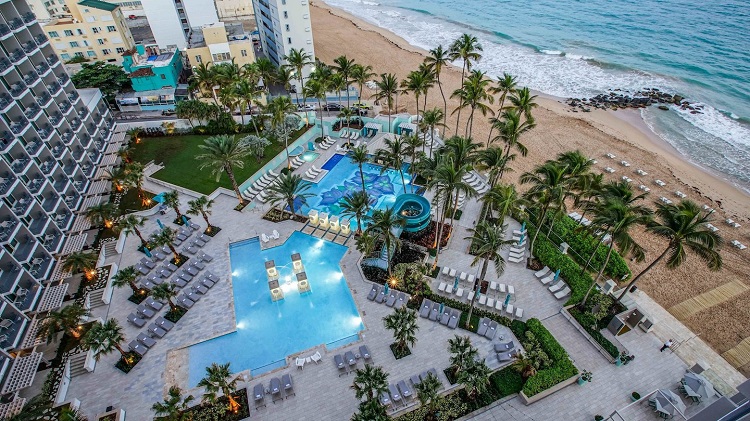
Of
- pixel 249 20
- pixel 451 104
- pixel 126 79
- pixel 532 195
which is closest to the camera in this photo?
pixel 532 195

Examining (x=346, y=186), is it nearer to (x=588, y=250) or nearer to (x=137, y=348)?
(x=137, y=348)

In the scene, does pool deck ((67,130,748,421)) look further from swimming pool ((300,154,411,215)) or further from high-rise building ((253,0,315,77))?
high-rise building ((253,0,315,77))

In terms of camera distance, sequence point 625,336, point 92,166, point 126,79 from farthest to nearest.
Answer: point 126,79
point 92,166
point 625,336

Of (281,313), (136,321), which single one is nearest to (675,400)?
(281,313)

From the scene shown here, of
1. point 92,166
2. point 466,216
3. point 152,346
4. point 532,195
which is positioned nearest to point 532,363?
point 532,195

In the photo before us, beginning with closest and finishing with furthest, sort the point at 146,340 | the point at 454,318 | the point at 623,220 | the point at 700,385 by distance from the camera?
the point at 700,385, the point at 623,220, the point at 146,340, the point at 454,318

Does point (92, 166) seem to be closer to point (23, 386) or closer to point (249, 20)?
point (23, 386)

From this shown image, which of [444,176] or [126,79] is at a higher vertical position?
[444,176]
